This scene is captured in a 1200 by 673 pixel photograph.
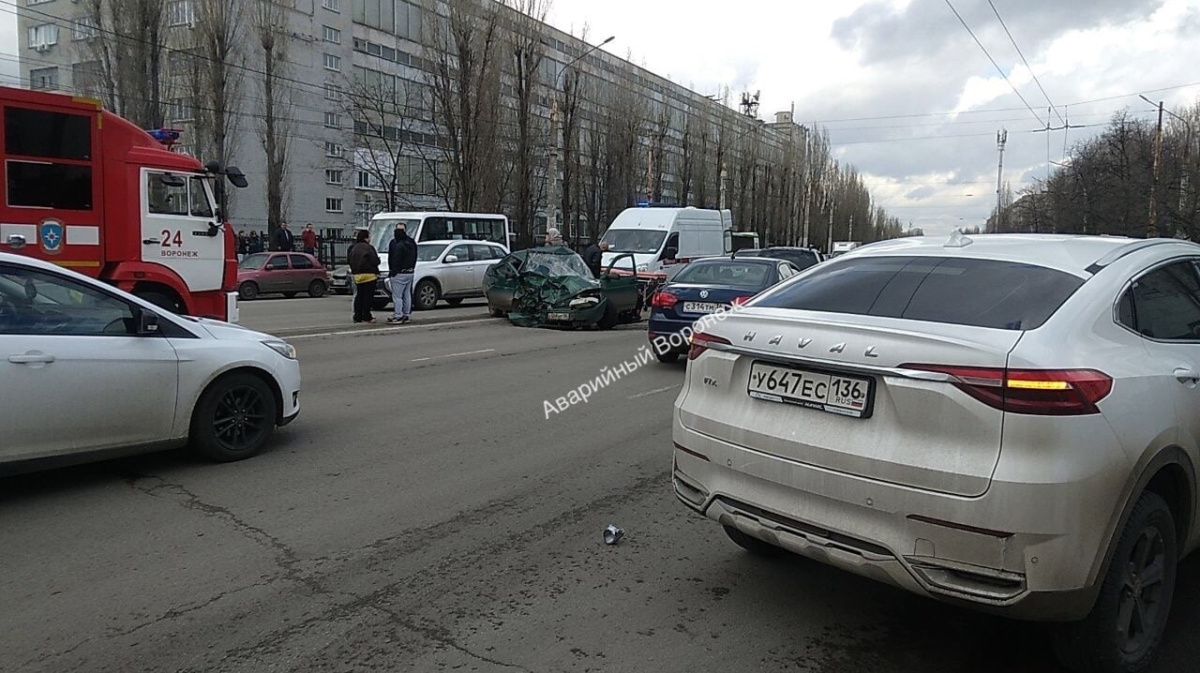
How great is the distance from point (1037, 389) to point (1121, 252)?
124 centimetres

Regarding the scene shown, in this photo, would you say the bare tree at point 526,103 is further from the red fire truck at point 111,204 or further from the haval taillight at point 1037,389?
the haval taillight at point 1037,389

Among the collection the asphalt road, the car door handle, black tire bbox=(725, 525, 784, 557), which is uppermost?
the car door handle

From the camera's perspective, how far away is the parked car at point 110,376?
4.93 meters

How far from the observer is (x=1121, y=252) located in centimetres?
360

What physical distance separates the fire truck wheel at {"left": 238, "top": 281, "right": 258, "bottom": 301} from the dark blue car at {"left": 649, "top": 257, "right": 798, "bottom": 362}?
16.6 meters

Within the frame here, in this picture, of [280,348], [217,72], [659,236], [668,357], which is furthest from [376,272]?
[217,72]

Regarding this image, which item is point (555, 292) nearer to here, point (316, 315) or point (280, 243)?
point (316, 315)

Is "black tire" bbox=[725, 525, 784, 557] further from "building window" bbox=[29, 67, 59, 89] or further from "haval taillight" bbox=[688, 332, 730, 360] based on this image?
"building window" bbox=[29, 67, 59, 89]

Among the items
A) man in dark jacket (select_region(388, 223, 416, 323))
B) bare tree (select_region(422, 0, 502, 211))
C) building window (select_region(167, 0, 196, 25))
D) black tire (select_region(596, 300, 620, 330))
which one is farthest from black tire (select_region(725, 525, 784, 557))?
building window (select_region(167, 0, 196, 25))

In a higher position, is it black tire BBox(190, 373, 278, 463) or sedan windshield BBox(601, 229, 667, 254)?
sedan windshield BBox(601, 229, 667, 254)

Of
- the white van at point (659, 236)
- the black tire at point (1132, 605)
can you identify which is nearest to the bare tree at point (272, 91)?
the white van at point (659, 236)

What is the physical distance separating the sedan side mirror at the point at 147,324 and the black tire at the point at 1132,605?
5429mm

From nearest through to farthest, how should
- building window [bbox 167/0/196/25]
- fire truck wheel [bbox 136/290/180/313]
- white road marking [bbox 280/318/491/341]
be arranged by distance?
fire truck wheel [bbox 136/290/180/313] → white road marking [bbox 280/318/491/341] → building window [bbox 167/0/196/25]

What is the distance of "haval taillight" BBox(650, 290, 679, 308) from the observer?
35.9ft
